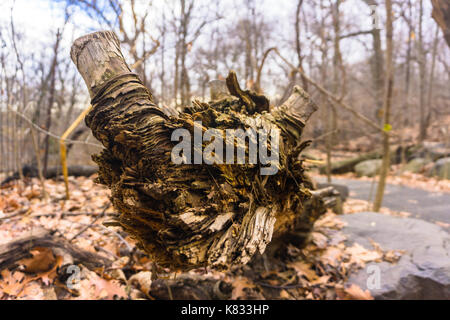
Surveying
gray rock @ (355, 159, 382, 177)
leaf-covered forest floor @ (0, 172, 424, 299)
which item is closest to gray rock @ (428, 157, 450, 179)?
gray rock @ (355, 159, 382, 177)

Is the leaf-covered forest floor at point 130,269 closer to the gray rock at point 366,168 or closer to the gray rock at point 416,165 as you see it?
the gray rock at point 366,168

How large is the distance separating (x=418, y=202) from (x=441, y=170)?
3901 millimetres

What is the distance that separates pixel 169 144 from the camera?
1.11 meters

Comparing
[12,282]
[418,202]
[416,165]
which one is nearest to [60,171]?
[12,282]

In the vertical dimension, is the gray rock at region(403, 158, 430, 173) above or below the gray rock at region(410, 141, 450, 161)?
below

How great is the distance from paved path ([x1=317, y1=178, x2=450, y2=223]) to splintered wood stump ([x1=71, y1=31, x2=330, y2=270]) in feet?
11.6

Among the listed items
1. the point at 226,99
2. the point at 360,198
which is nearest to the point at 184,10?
the point at 226,99

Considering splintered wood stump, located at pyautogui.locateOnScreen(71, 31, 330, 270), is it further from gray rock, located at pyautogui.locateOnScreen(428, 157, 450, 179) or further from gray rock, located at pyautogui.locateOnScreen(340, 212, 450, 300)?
gray rock, located at pyautogui.locateOnScreen(428, 157, 450, 179)

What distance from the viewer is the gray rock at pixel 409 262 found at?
6.41 ft

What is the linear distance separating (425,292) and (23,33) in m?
4.28

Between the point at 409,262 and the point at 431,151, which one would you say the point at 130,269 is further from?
the point at 431,151

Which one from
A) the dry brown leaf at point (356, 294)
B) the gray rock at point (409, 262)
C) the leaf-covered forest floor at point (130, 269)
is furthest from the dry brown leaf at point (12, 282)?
the gray rock at point (409, 262)

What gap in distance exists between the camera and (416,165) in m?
9.05

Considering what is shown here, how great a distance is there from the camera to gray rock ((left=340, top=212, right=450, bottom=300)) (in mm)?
1953
